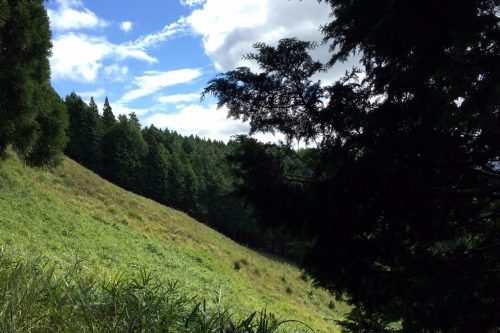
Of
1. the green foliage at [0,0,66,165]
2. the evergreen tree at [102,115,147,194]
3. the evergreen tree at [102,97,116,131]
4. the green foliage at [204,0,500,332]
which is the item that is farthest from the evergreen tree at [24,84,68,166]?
the evergreen tree at [102,97,116,131]

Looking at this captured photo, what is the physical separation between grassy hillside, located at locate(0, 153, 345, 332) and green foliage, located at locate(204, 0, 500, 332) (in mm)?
4678

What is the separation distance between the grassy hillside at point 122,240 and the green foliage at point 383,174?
4678 millimetres

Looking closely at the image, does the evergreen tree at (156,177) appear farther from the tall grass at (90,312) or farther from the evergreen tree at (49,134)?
the tall grass at (90,312)

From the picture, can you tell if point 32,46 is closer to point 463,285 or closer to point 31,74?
point 31,74

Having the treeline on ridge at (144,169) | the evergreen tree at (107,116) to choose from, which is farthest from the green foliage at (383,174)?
the evergreen tree at (107,116)

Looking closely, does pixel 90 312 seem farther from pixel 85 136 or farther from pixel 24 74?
pixel 85 136

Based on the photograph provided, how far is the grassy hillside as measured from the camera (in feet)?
45.9

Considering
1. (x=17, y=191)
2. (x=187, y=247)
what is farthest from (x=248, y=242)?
(x=17, y=191)

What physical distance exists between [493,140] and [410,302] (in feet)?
6.30

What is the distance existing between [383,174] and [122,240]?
16.9m

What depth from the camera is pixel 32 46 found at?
15.4 metres

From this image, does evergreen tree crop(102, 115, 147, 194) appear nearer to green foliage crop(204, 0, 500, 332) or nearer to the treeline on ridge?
the treeline on ridge

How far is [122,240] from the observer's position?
1917cm

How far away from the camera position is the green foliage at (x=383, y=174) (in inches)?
156
